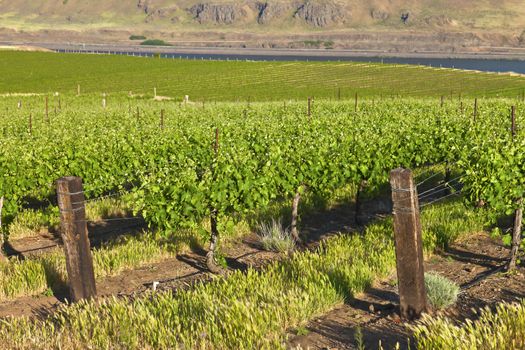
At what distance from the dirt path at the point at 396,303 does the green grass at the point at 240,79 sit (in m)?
45.6

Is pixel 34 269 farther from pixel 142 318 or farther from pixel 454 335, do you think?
pixel 454 335

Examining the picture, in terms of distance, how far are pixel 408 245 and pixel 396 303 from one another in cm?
106

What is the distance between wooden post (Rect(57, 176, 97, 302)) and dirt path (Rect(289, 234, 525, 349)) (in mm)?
3336

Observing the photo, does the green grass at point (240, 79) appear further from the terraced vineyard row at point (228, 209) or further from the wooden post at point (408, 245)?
the wooden post at point (408, 245)

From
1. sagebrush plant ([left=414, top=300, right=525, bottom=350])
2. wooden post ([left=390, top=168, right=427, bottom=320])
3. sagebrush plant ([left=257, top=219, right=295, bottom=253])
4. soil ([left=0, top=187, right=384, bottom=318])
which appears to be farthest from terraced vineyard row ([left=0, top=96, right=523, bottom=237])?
sagebrush plant ([left=414, top=300, right=525, bottom=350])

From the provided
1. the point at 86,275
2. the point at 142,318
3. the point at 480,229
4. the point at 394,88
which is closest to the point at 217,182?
the point at 86,275

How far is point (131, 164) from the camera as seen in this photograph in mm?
16391

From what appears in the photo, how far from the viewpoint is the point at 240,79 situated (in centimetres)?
7112

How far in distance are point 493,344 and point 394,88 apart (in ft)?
193

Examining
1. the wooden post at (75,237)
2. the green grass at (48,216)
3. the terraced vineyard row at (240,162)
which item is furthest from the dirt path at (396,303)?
the green grass at (48,216)

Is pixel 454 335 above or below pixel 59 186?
below

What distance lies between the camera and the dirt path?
7.98m

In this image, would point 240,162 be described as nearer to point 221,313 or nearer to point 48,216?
point 221,313

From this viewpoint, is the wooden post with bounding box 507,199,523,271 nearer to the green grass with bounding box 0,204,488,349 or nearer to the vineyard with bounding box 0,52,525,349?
the vineyard with bounding box 0,52,525,349
